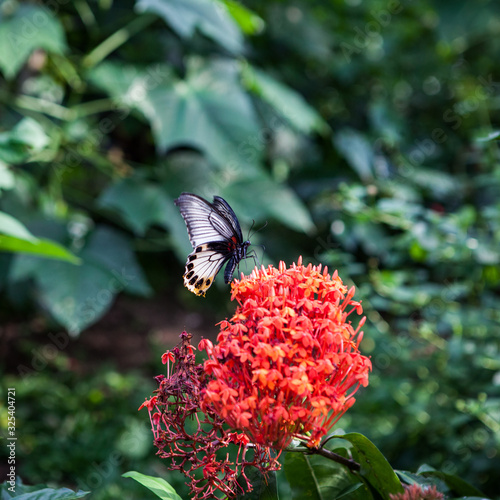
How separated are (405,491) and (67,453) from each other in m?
1.96

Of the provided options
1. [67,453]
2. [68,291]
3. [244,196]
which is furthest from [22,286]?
[244,196]

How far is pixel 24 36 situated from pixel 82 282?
105cm

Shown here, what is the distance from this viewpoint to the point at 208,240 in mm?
1160

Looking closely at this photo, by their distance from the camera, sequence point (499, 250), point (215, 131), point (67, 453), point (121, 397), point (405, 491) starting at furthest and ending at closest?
1. point (121, 397)
2. point (215, 131)
3. point (67, 453)
4. point (499, 250)
5. point (405, 491)

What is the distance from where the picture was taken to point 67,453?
236 cm

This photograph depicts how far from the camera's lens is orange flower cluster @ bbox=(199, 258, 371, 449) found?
72 centimetres

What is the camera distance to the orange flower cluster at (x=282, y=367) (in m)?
0.72

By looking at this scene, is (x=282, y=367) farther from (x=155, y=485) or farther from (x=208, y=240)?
(x=208, y=240)

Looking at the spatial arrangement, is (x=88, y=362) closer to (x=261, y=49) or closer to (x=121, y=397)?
(x=121, y=397)

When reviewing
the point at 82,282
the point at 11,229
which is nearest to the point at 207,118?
the point at 82,282

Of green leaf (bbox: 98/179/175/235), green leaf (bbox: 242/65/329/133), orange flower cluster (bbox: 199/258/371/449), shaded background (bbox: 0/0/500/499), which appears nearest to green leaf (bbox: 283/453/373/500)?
orange flower cluster (bbox: 199/258/371/449)

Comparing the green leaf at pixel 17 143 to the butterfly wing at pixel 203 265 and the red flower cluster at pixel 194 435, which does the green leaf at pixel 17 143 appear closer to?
the butterfly wing at pixel 203 265

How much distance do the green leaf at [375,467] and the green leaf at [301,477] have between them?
0.28 ft

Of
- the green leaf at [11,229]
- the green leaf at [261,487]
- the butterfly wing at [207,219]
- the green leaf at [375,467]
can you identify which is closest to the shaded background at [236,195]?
the green leaf at [11,229]
